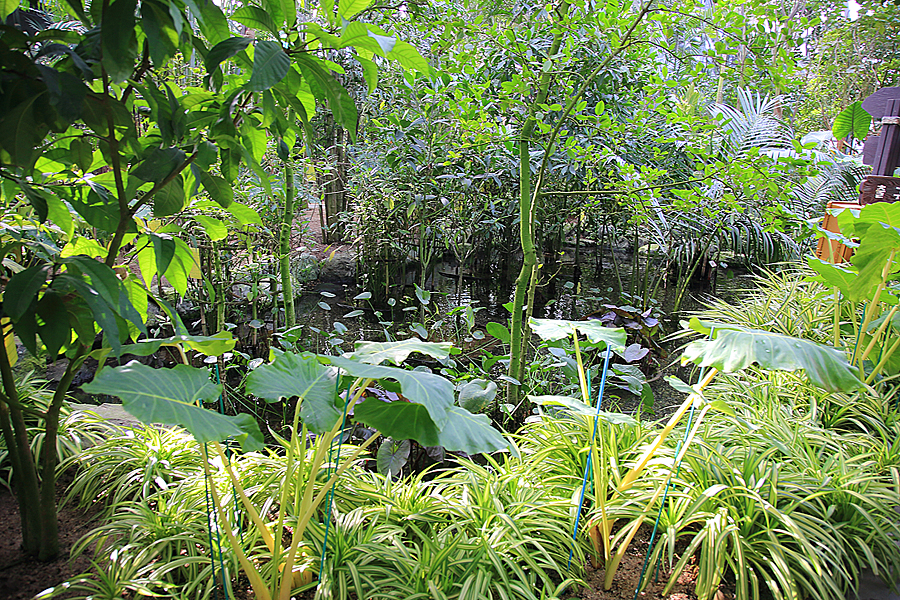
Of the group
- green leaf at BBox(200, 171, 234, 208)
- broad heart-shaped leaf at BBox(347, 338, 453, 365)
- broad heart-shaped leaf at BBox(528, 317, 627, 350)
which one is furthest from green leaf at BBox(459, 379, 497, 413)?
green leaf at BBox(200, 171, 234, 208)

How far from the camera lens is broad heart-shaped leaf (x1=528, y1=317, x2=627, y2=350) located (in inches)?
63.3

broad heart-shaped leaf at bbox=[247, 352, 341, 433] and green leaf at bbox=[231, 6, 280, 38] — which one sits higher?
green leaf at bbox=[231, 6, 280, 38]

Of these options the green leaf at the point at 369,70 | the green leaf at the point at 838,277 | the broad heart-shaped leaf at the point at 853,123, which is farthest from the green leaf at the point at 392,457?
the broad heart-shaped leaf at the point at 853,123

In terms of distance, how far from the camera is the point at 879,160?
13.2 ft

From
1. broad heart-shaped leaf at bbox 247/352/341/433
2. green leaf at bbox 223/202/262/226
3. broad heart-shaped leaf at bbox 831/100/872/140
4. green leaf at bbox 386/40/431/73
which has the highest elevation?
broad heart-shaped leaf at bbox 831/100/872/140

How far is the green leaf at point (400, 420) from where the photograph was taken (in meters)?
1.21

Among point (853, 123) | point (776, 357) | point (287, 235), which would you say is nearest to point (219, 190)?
point (776, 357)

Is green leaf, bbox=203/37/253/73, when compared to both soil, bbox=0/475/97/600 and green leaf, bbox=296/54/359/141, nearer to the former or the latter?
green leaf, bbox=296/54/359/141

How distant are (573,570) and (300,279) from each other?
3.65 meters

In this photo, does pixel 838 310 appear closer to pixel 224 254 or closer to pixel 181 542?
pixel 181 542

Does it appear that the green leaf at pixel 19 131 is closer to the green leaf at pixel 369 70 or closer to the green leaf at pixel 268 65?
the green leaf at pixel 268 65

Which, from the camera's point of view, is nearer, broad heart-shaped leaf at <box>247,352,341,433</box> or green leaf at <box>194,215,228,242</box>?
broad heart-shaped leaf at <box>247,352,341,433</box>

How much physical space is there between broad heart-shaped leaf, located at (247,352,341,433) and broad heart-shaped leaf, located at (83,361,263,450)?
0.08m

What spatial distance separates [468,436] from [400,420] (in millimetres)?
179
